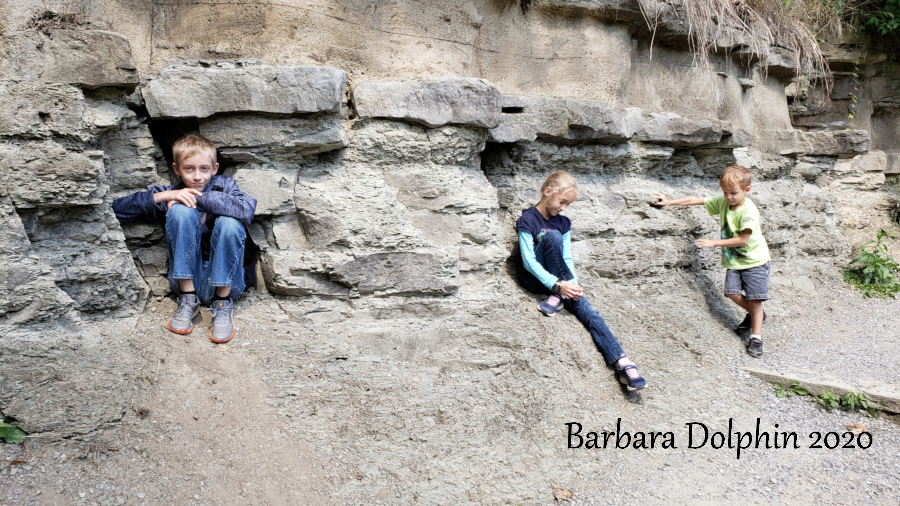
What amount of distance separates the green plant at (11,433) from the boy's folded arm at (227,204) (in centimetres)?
114

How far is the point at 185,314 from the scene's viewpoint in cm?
296

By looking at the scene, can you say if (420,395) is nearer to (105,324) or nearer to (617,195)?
(105,324)

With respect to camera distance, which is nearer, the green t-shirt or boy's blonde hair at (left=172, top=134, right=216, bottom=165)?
boy's blonde hair at (left=172, top=134, right=216, bottom=165)

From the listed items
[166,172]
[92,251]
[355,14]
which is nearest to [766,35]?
[355,14]

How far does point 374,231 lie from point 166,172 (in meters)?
1.09

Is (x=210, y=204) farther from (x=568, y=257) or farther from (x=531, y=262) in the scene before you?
(x=568, y=257)

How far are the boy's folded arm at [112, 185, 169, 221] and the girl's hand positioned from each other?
7.04 ft

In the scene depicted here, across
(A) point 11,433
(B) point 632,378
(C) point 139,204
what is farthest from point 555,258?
(A) point 11,433

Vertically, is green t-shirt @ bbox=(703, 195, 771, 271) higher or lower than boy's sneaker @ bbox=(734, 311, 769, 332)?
higher

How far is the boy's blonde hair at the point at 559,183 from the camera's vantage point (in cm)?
369

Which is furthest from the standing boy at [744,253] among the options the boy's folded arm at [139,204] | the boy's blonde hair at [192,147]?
the boy's folded arm at [139,204]

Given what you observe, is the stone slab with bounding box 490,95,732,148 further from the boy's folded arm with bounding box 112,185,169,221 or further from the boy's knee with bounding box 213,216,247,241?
the boy's folded arm with bounding box 112,185,169,221

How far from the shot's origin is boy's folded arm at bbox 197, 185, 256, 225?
2.89 meters

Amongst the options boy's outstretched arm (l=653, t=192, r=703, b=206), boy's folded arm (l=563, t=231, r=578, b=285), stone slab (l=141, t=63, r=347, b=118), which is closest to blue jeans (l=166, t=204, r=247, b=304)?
→ stone slab (l=141, t=63, r=347, b=118)
